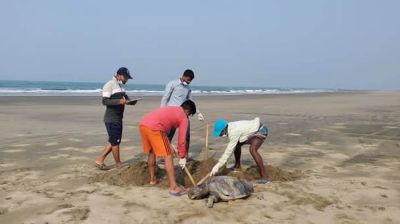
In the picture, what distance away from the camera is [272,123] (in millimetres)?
13875

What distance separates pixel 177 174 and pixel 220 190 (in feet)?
5.06

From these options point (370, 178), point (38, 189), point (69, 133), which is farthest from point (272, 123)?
point (38, 189)

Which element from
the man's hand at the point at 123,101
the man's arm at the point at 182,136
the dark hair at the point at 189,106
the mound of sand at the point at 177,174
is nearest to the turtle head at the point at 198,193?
the man's arm at the point at 182,136

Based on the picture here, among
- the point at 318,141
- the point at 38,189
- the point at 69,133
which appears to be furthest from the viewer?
the point at 69,133

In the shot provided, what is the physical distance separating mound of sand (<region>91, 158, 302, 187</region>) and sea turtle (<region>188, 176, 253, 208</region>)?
83 centimetres

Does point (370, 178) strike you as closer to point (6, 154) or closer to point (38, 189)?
point (38, 189)

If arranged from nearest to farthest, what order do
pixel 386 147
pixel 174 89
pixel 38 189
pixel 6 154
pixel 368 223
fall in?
pixel 368 223 < pixel 38 189 < pixel 174 89 < pixel 6 154 < pixel 386 147

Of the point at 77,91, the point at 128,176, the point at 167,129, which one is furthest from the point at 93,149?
the point at 77,91

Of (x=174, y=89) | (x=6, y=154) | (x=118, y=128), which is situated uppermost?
(x=174, y=89)

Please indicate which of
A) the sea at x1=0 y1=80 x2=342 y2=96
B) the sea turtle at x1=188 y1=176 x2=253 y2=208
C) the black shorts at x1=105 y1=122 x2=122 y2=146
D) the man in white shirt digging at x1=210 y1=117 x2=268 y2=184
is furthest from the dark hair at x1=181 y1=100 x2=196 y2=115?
the sea at x1=0 y1=80 x2=342 y2=96

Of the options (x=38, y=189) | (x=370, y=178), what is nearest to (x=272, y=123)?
(x=370, y=178)

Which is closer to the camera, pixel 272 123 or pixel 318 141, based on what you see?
pixel 318 141

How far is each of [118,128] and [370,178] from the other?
403 centimetres

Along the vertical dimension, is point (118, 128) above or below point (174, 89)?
below
